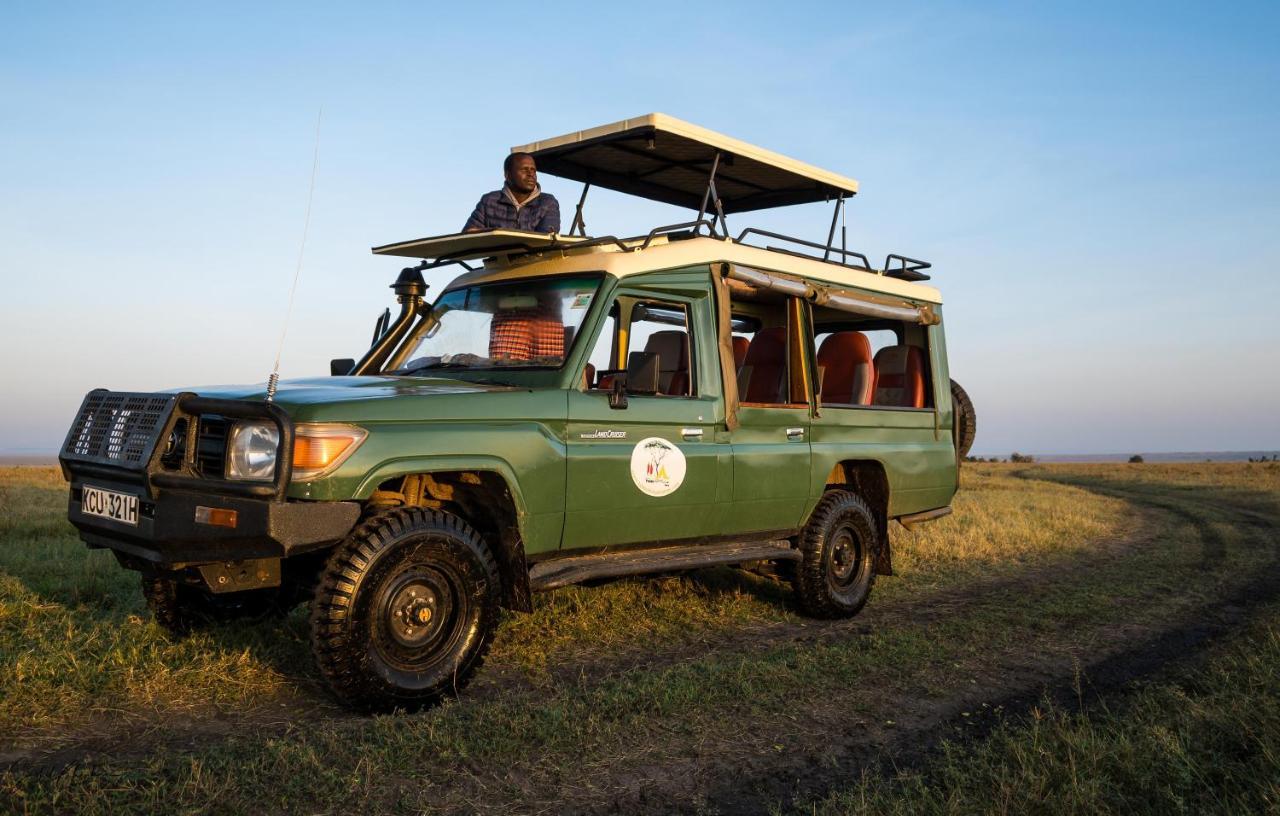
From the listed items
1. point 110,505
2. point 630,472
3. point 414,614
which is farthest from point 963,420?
point 110,505

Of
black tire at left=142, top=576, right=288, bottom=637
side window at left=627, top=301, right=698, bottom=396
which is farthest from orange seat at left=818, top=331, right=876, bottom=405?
black tire at left=142, top=576, right=288, bottom=637

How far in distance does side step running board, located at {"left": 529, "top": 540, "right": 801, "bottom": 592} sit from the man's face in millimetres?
2758

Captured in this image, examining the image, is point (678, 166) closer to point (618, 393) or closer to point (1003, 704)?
point (618, 393)

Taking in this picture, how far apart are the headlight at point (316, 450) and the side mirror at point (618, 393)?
5.31 feet

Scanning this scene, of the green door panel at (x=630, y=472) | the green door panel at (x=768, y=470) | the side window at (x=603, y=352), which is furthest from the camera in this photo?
the green door panel at (x=768, y=470)

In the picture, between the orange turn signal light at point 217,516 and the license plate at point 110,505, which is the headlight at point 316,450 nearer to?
the orange turn signal light at point 217,516

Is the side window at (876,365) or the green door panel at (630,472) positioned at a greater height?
the side window at (876,365)

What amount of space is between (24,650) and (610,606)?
3.48 m

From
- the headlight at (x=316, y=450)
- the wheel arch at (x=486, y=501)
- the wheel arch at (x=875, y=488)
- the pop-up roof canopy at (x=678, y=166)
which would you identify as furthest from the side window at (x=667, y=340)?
the headlight at (x=316, y=450)

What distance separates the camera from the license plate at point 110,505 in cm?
438

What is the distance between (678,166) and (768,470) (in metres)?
2.62

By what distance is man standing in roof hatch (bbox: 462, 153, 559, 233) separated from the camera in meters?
6.75

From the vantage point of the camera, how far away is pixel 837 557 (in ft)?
23.7

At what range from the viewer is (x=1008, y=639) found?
6.08 m
